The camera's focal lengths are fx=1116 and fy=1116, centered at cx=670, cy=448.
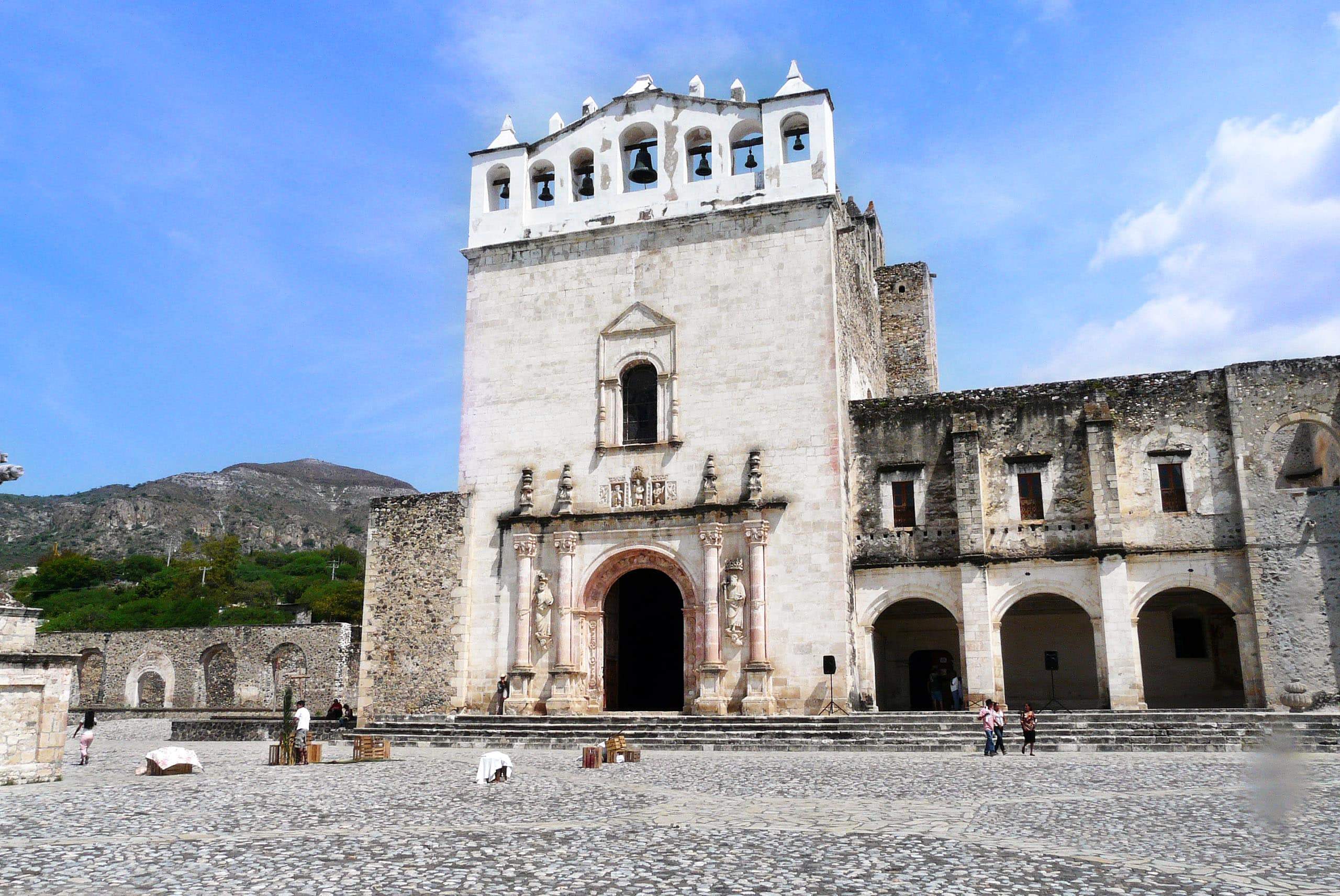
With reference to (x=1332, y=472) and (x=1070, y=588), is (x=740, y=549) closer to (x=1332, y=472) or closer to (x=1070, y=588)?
(x=1070, y=588)

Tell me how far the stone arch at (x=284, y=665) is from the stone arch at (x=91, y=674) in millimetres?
7994

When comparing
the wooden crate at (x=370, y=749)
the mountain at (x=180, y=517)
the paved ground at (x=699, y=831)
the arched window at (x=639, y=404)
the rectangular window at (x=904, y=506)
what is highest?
the mountain at (x=180, y=517)

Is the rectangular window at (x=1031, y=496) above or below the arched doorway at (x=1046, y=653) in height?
above

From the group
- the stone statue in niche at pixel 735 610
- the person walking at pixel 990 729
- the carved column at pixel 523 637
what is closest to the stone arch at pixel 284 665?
the carved column at pixel 523 637

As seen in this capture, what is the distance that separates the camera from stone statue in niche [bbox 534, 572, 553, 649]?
1018 inches

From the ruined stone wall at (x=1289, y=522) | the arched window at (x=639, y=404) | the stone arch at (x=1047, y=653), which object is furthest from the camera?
the stone arch at (x=1047, y=653)

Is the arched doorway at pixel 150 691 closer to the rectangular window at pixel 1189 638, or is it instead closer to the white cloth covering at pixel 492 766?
the white cloth covering at pixel 492 766

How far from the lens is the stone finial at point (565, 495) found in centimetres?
2634

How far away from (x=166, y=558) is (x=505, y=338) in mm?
82579

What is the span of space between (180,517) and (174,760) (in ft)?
380

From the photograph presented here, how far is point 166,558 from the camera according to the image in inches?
3900

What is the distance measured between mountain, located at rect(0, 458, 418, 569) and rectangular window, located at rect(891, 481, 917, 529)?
316 feet

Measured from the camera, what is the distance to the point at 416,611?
88.7 feet

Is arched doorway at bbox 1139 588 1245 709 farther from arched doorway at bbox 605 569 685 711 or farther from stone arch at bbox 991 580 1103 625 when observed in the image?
arched doorway at bbox 605 569 685 711
